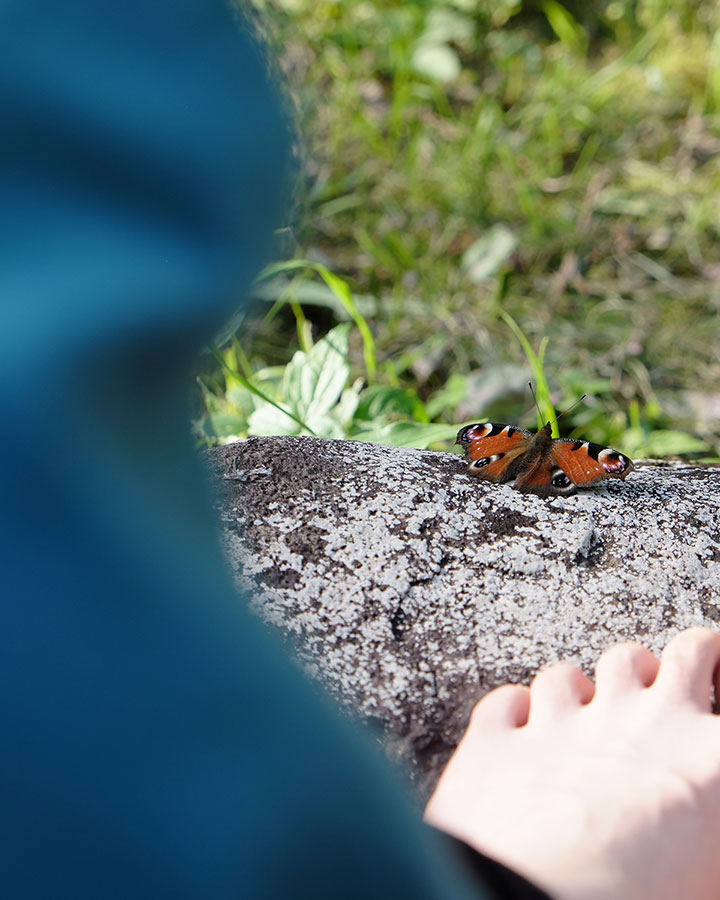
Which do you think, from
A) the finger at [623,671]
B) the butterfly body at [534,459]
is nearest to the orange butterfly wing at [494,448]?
the butterfly body at [534,459]

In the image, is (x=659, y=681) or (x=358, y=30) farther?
(x=358, y=30)

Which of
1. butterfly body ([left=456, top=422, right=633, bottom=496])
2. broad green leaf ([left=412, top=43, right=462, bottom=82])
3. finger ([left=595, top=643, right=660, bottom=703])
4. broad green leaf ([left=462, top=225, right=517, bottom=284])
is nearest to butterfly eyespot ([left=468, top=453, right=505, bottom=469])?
butterfly body ([left=456, top=422, right=633, bottom=496])

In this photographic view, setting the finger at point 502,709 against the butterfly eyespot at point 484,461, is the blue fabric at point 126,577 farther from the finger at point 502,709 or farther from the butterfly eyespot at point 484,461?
the butterfly eyespot at point 484,461

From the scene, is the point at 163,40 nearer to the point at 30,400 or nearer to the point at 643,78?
the point at 30,400

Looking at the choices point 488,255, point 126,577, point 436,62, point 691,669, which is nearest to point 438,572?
point 691,669

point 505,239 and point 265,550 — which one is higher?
point 505,239

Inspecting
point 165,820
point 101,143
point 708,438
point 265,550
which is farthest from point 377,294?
point 165,820
